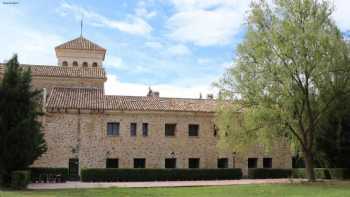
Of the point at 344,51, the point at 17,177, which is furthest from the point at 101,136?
the point at 344,51

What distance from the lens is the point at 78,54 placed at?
56344mm

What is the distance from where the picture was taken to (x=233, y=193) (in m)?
22.5

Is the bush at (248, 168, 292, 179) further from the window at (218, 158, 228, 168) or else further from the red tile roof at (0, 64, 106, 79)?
the red tile roof at (0, 64, 106, 79)

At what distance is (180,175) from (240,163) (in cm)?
776

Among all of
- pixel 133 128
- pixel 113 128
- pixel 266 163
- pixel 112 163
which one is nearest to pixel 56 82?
pixel 113 128

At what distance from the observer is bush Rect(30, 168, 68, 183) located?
33.0 meters

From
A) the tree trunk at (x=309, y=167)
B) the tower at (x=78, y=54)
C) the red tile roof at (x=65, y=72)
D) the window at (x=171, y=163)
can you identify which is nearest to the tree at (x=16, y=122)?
the window at (x=171, y=163)

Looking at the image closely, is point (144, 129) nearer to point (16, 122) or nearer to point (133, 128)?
point (133, 128)

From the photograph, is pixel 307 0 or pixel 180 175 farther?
pixel 180 175

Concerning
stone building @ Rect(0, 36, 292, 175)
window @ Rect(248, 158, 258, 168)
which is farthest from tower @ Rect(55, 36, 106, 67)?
window @ Rect(248, 158, 258, 168)

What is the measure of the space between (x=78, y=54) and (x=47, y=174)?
994 inches

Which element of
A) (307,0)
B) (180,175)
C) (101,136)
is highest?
(307,0)

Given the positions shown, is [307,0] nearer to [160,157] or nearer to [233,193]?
[233,193]

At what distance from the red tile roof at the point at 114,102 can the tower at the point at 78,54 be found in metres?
14.8
